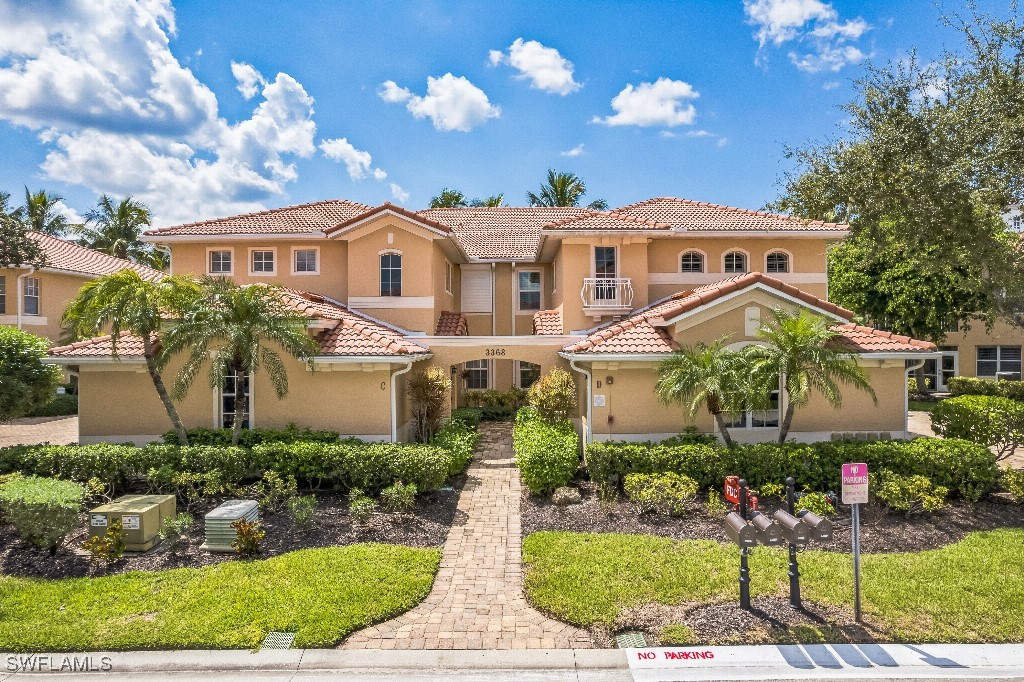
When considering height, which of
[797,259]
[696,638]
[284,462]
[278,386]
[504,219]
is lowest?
[696,638]

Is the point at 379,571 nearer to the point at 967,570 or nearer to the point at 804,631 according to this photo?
the point at 804,631

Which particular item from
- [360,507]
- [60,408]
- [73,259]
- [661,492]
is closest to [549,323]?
[661,492]

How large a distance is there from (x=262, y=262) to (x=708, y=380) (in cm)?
1506

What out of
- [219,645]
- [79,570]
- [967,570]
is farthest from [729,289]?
[79,570]

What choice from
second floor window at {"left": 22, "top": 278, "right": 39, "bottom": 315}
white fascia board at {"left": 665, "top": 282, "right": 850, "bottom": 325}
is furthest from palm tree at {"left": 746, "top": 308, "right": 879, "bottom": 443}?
second floor window at {"left": 22, "top": 278, "right": 39, "bottom": 315}

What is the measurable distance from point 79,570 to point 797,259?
65.5ft

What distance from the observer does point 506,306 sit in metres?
22.1

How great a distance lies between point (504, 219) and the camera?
965 inches

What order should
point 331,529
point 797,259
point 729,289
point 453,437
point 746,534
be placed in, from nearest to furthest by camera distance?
point 746,534
point 331,529
point 729,289
point 453,437
point 797,259

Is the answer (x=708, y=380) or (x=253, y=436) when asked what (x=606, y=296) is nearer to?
(x=708, y=380)

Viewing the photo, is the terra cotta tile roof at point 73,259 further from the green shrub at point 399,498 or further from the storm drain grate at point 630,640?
the storm drain grate at point 630,640

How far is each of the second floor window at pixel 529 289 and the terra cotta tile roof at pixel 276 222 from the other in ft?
21.9

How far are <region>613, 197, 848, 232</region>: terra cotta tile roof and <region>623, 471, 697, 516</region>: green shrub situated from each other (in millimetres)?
9782

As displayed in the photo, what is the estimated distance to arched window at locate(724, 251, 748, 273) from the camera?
60.6 ft
